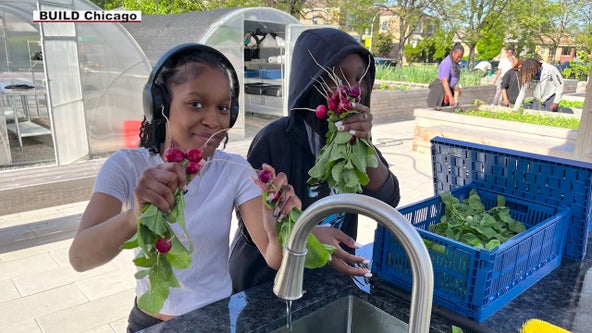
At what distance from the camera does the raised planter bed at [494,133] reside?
24.2ft

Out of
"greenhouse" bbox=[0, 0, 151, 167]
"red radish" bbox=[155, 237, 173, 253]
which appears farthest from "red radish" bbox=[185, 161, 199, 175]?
"greenhouse" bbox=[0, 0, 151, 167]

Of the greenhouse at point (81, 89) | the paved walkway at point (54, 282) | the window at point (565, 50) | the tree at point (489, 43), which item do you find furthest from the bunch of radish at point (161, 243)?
the window at point (565, 50)

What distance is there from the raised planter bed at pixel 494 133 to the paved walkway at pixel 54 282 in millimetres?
3438

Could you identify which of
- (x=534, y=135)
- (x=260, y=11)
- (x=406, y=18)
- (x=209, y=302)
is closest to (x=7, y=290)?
(x=209, y=302)

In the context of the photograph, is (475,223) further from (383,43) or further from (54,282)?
(383,43)

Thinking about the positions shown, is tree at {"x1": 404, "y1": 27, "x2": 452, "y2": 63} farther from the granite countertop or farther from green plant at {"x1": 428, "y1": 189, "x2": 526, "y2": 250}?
the granite countertop

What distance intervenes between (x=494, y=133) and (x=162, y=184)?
27.3 ft

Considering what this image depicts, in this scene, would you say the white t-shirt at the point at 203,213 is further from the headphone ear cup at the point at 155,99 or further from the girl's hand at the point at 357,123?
the girl's hand at the point at 357,123

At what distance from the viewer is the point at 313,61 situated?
6.55 feet

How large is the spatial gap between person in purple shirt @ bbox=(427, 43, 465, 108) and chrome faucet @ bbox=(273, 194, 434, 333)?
9.27 meters

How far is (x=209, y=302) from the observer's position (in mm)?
1604

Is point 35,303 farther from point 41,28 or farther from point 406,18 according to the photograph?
point 406,18

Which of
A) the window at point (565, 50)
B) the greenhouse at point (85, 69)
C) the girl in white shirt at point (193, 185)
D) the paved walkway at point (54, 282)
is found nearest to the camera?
the girl in white shirt at point (193, 185)

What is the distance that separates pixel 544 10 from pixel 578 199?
28790mm
